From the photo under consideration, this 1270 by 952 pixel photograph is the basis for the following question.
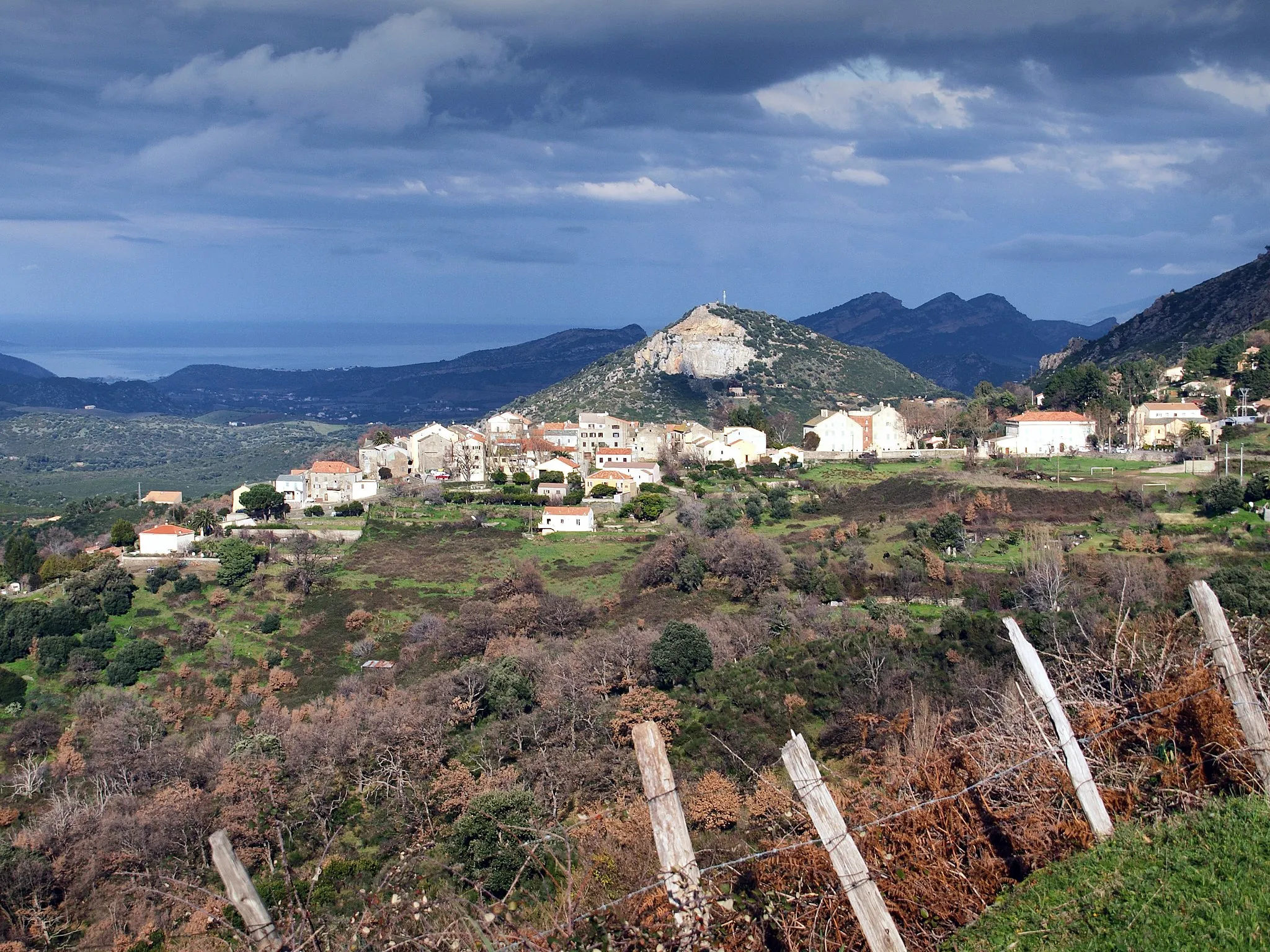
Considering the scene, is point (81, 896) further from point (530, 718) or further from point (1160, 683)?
point (1160, 683)

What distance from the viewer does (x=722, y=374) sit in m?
82.1

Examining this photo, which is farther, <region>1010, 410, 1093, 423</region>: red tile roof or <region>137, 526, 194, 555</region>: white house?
<region>1010, 410, 1093, 423</region>: red tile roof

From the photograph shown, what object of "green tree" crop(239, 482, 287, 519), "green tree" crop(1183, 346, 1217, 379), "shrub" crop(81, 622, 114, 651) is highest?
"green tree" crop(1183, 346, 1217, 379)

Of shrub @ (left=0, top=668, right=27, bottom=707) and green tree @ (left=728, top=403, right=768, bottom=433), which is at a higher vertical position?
green tree @ (left=728, top=403, right=768, bottom=433)

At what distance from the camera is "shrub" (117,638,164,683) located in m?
28.7

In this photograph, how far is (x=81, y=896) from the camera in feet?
55.7

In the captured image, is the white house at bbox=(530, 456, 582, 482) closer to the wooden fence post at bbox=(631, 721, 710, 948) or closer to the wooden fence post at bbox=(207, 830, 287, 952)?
the wooden fence post at bbox=(631, 721, 710, 948)

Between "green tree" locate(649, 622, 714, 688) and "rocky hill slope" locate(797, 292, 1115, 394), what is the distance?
4670 inches

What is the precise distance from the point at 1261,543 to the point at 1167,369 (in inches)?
1073

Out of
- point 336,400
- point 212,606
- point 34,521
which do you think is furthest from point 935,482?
point 336,400

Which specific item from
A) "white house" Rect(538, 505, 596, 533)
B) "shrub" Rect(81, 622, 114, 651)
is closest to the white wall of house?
"shrub" Rect(81, 622, 114, 651)

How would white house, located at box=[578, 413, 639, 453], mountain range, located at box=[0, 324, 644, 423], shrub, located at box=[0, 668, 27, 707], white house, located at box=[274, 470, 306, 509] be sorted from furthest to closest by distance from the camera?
mountain range, located at box=[0, 324, 644, 423] < white house, located at box=[578, 413, 639, 453] < white house, located at box=[274, 470, 306, 509] < shrub, located at box=[0, 668, 27, 707]

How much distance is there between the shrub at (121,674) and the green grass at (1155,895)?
27.5 metres

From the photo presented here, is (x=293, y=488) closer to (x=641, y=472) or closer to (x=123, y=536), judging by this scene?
(x=123, y=536)
